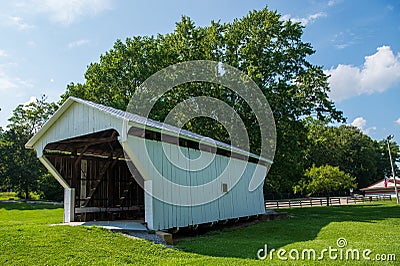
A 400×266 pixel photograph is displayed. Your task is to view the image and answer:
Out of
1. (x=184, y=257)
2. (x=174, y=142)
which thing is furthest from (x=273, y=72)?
(x=184, y=257)

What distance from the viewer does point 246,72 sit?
2253 centimetres

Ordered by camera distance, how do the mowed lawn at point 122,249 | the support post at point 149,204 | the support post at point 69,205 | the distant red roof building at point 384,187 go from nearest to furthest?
the mowed lawn at point 122,249
the support post at point 149,204
the support post at point 69,205
the distant red roof building at point 384,187

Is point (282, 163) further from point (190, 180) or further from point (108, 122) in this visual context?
point (108, 122)

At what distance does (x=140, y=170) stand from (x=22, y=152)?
101 feet

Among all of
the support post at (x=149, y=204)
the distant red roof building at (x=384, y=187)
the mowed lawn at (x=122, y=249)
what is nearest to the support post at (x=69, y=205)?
the mowed lawn at (x=122, y=249)

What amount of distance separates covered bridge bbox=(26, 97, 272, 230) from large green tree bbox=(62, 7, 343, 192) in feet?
20.4

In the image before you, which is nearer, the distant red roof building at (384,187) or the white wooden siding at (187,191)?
the white wooden siding at (187,191)

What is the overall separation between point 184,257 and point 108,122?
445 centimetres

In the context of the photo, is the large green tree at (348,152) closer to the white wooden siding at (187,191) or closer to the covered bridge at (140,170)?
the covered bridge at (140,170)

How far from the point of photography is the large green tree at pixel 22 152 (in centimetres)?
3425

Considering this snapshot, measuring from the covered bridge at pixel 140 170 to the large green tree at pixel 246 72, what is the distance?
623 cm

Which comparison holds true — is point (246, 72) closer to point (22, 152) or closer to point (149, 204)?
point (149, 204)

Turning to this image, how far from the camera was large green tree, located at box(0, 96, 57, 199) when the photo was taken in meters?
34.2

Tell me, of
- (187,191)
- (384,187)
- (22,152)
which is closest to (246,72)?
(187,191)
